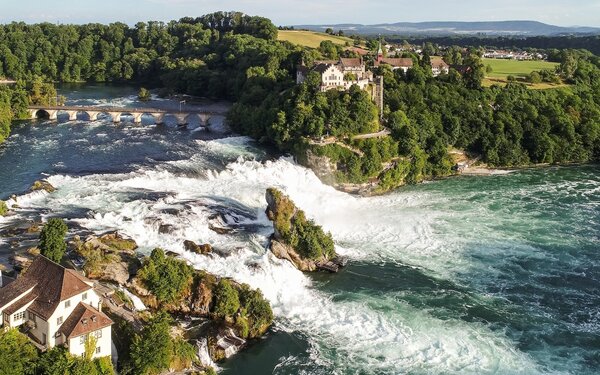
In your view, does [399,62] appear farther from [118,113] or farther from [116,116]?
[116,116]

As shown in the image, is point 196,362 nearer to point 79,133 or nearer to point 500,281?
point 500,281

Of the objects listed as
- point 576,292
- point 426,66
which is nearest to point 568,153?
point 426,66

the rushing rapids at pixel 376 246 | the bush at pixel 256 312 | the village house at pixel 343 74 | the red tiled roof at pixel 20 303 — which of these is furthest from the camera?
the village house at pixel 343 74

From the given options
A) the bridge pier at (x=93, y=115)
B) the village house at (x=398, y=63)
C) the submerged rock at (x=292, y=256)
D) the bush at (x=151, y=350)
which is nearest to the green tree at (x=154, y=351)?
the bush at (x=151, y=350)

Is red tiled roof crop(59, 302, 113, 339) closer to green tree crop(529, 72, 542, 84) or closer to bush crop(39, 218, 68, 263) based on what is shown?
bush crop(39, 218, 68, 263)

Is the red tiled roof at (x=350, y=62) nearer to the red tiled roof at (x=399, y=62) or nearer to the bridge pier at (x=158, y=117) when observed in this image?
the red tiled roof at (x=399, y=62)

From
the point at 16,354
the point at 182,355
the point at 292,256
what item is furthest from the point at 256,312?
the point at 16,354

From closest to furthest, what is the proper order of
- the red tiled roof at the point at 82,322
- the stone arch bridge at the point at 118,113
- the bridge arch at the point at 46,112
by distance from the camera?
the red tiled roof at the point at 82,322 → the stone arch bridge at the point at 118,113 → the bridge arch at the point at 46,112
